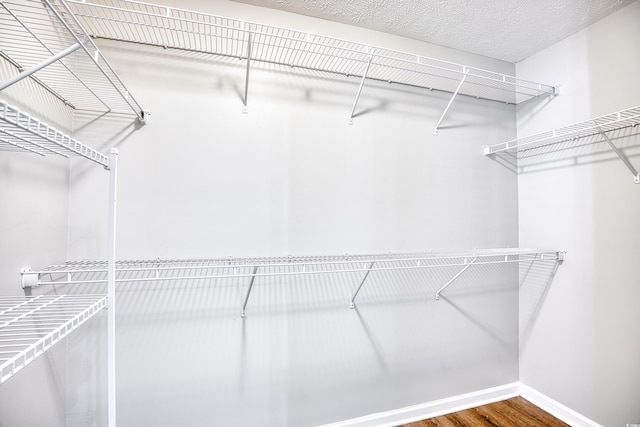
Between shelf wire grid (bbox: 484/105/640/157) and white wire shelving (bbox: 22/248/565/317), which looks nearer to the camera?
white wire shelving (bbox: 22/248/565/317)

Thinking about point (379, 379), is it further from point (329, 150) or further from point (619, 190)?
point (619, 190)

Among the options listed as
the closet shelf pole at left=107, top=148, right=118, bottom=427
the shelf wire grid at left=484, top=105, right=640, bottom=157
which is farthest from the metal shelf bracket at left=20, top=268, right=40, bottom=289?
the shelf wire grid at left=484, top=105, right=640, bottom=157

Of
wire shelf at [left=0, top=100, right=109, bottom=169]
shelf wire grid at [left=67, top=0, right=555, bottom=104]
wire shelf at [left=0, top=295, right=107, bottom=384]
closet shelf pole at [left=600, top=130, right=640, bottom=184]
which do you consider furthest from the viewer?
closet shelf pole at [left=600, top=130, right=640, bottom=184]

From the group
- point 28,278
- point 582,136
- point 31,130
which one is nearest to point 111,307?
point 28,278

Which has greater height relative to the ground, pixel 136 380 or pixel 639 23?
pixel 639 23

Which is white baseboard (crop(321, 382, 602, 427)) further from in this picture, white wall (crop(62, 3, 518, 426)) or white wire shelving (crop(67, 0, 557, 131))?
white wire shelving (crop(67, 0, 557, 131))

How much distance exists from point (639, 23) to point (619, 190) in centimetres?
77

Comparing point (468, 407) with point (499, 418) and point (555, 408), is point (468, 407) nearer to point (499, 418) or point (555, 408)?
point (499, 418)

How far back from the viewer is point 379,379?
1.50 meters

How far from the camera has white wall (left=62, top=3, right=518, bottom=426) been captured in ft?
3.92

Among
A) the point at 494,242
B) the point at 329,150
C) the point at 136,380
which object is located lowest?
the point at 136,380

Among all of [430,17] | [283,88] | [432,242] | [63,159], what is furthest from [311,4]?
[432,242]

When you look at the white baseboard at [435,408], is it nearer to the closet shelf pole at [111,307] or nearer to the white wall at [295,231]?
the white wall at [295,231]

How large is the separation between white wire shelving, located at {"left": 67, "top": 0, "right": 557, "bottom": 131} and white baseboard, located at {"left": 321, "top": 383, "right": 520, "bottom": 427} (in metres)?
1.66
